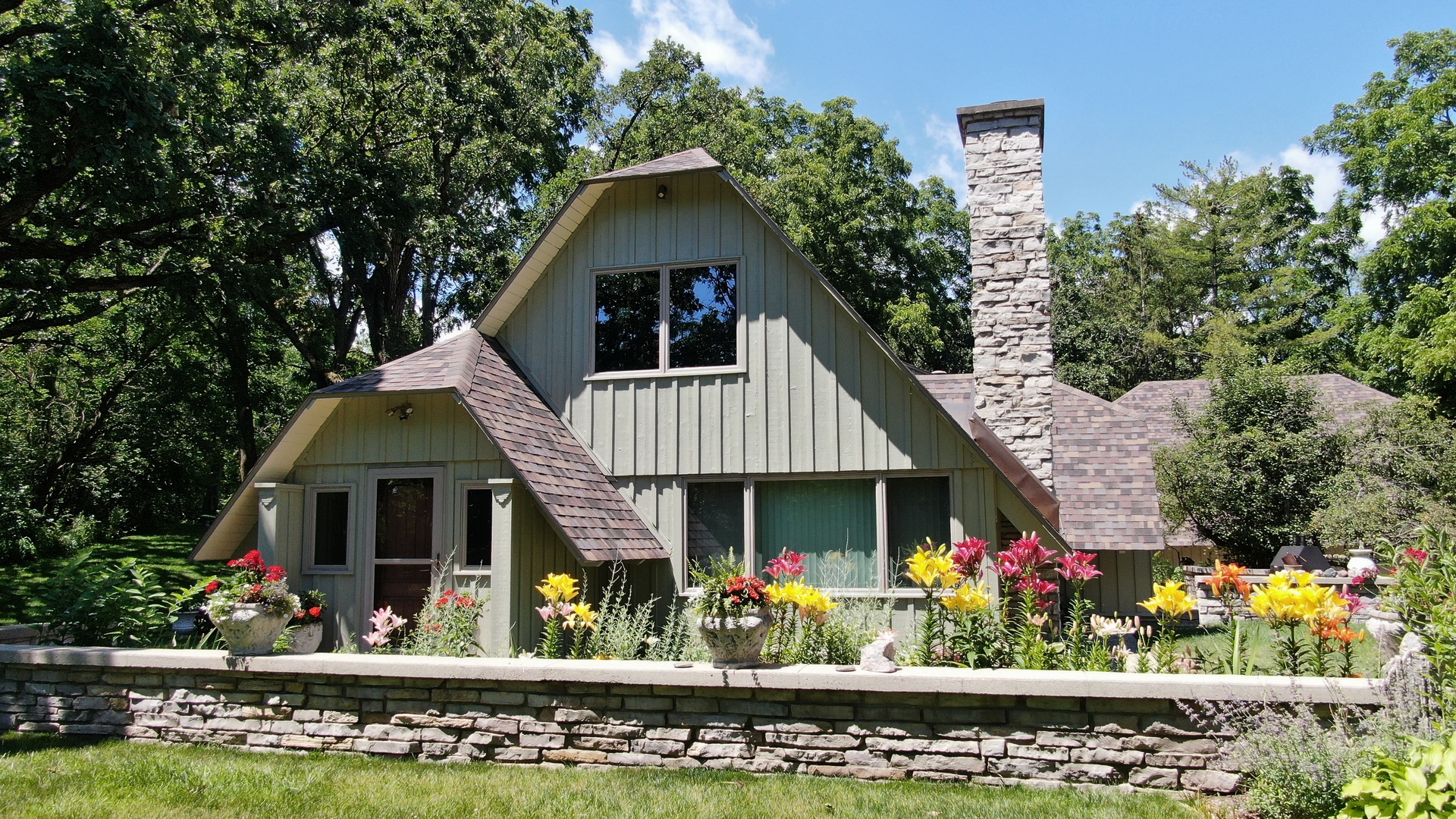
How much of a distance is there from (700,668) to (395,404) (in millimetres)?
4868

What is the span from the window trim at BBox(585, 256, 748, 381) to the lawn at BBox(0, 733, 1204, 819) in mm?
4493

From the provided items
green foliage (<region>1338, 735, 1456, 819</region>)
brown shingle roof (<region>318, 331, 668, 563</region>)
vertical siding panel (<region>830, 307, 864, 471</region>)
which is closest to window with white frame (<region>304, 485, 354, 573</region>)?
brown shingle roof (<region>318, 331, 668, 563</region>)

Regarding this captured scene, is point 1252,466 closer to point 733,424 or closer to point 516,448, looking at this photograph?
point 733,424

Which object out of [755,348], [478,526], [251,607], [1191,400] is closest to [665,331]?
[755,348]

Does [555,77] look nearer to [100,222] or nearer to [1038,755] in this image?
[100,222]

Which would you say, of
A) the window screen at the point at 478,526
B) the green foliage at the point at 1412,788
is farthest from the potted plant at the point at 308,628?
the green foliage at the point at 1412,788

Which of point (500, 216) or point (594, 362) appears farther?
point (500, 216)

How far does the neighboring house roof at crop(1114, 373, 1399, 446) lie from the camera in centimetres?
2064

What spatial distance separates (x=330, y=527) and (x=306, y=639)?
1.31 metres

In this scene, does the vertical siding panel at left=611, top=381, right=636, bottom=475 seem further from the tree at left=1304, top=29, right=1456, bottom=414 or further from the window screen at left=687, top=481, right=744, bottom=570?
the tree at left=1304, top=29, right=1456, bottom=414

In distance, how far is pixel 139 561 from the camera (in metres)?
17.2

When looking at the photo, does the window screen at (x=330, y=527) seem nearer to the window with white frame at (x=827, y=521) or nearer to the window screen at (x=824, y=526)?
the window with white frame at (x=827, y=521)

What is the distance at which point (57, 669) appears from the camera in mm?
6699

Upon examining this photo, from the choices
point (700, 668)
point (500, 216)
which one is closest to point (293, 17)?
point (500, 216)
